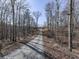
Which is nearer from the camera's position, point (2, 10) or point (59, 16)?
point (2, 10)

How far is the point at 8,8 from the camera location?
2959cm

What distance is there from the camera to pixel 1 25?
27.8 meters

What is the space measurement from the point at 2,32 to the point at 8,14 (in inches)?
157

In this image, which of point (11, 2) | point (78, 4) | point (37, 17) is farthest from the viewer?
point (37, 17)

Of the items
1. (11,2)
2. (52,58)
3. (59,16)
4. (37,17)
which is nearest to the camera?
(52,58)

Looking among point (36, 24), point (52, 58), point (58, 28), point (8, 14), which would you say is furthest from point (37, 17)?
point (52, 58)

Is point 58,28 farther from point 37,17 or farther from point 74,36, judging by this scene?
point 37,17

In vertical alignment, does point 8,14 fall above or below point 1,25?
above

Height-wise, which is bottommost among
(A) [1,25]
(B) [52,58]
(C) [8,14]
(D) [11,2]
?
(B) [52,58]

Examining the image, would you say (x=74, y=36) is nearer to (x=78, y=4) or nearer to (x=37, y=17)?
(x=78, y=4)

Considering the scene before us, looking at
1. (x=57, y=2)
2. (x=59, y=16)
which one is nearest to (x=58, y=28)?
(x=59, y=16)

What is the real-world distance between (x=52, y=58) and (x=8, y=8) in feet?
68.1

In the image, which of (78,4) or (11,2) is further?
(11,2)

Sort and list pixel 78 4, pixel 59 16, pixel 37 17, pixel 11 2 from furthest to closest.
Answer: pixel 37 17
pixel 59 16
pixel 11 2
pixel 78 4
